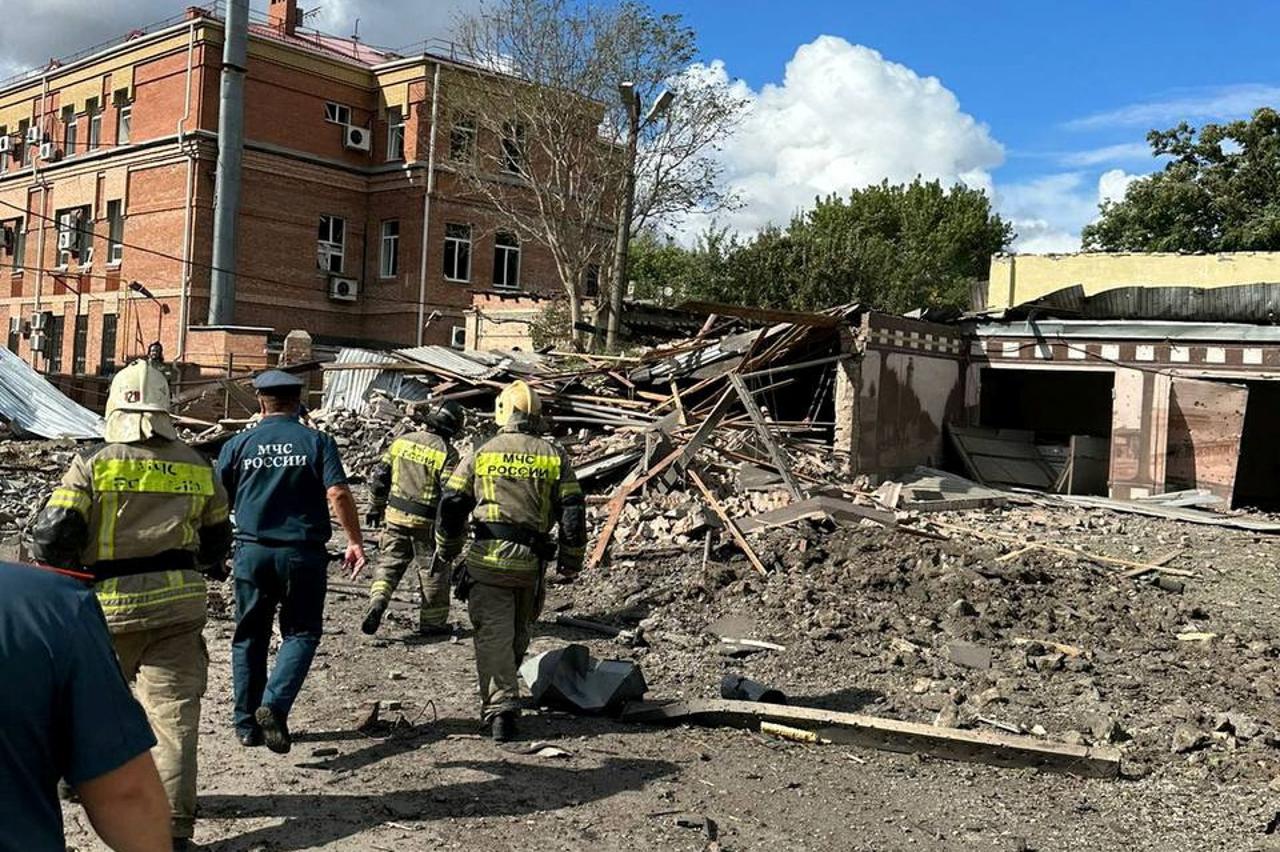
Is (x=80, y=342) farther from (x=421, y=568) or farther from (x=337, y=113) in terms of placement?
(x=421, y=568)

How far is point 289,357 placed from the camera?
2166 cm

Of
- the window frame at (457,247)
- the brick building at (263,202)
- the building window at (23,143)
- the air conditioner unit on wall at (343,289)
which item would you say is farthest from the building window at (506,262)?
the building window at (23,143)

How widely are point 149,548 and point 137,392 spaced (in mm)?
645

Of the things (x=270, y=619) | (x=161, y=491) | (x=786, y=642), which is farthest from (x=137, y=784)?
(x=786, y=642)

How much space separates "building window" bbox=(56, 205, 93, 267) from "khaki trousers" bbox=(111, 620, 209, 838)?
1361 inches

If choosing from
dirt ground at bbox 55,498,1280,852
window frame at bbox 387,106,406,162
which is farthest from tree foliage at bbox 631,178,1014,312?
dirt ground at bbox 55,498,1280,852

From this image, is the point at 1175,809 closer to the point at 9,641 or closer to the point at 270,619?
the point at 270,619

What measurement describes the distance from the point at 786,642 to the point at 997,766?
8.35ft

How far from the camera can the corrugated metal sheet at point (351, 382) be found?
61.4 feet

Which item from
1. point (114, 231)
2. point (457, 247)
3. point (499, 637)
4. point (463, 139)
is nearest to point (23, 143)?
point (114, 231)

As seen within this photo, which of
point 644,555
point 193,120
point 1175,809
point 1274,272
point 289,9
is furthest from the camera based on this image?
point 289,9

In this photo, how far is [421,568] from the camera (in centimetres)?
827

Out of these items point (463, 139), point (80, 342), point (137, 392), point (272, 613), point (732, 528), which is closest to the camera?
point (137, 392)

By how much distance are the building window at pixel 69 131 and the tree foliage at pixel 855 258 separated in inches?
751
